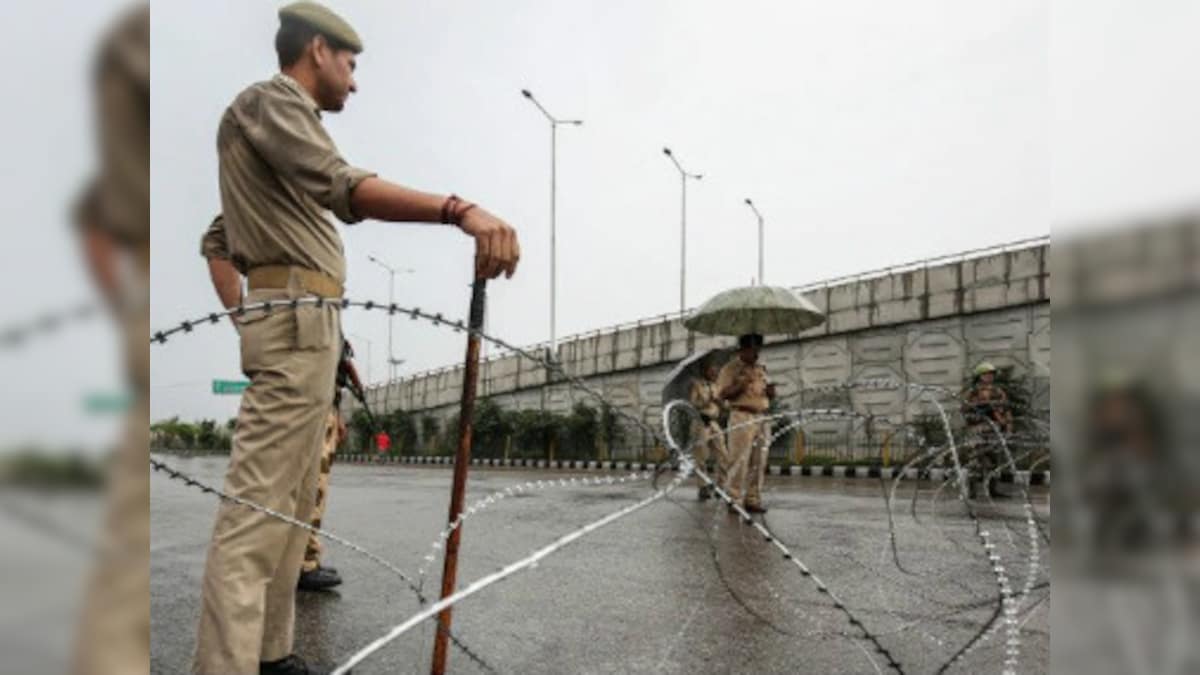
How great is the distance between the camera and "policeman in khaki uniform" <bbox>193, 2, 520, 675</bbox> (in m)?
2.02

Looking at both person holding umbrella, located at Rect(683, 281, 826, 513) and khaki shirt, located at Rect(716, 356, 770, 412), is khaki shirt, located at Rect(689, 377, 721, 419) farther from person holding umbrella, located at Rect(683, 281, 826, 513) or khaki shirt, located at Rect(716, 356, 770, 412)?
khaki shirt, located at Rect(716, 356, 770, 412)

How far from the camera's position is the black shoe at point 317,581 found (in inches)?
169

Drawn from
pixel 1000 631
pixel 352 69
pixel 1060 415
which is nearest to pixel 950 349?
pixel 1000 631

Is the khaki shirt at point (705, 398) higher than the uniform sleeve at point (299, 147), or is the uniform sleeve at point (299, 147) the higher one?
the uniform sleeve at point (299, 147)

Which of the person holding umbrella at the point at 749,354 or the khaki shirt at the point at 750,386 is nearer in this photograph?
the person holding umbrella at the point at 749,354

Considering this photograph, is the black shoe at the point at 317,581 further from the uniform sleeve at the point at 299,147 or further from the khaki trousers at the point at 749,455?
the khaki trousers at the point at 749,455

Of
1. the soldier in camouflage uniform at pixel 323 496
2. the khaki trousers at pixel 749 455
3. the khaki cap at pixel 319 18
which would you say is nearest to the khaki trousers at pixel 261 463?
the khaki cap at pixel 319 18

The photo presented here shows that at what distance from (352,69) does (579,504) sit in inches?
294

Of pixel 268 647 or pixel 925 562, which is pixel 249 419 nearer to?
pixel 268 647

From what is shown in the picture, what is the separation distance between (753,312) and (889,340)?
46.0 ft

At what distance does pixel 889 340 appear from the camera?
22.8m

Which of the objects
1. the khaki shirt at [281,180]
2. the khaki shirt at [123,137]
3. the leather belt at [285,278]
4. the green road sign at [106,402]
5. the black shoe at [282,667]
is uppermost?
the khaki shirt at [281,180]

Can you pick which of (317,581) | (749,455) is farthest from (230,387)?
(749,455)

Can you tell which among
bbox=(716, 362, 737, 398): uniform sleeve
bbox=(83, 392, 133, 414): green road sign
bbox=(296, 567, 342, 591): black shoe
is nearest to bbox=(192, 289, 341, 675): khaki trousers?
bbox=(83, 392, 133, 414): green road sign
